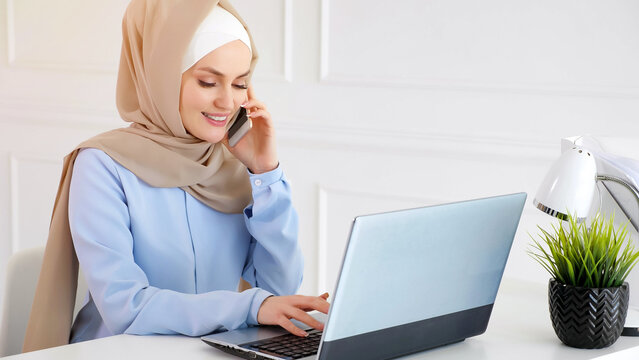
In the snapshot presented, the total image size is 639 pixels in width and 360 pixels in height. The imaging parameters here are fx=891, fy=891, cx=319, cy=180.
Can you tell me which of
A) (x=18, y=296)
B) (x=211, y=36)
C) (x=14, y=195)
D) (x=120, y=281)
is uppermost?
(x=211, y=36)

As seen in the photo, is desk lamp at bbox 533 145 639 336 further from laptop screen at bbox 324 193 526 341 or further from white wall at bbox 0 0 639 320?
white wall at bbox 0 0 639 320

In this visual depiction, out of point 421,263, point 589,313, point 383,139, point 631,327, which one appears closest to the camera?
point 421,263

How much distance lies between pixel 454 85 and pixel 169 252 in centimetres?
137

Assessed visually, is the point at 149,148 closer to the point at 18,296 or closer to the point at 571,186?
the point at 18,296

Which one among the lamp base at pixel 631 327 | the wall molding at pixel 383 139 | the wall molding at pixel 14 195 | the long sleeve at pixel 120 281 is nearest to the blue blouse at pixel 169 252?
the long sleeve at pixel 120 281

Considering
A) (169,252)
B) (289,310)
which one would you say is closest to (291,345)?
(289,310)

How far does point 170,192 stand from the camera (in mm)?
1817

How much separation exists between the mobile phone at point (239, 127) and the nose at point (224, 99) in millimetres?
85

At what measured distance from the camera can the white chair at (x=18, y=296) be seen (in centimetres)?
183

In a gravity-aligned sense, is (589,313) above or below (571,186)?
below

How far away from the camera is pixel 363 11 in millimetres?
3041

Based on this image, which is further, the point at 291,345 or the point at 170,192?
the point at 170,192

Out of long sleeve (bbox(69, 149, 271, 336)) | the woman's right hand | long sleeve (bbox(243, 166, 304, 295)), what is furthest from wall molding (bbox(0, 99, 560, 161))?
the woman's right hand

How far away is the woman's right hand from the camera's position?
4.71ft
